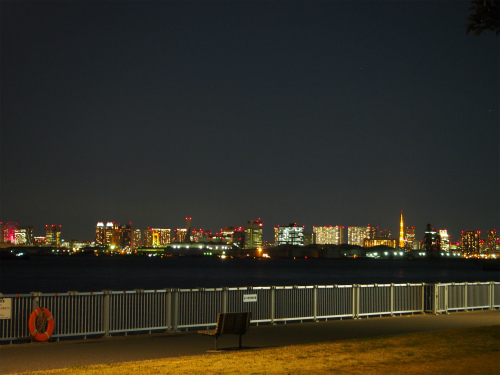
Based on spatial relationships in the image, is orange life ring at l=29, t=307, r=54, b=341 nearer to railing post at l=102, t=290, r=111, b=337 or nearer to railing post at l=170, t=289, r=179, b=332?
railing post at l=102, t=290, r=111, b=337

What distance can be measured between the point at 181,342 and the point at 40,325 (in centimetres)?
335

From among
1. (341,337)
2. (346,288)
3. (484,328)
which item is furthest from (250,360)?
(346,288)

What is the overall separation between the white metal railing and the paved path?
1.09 m

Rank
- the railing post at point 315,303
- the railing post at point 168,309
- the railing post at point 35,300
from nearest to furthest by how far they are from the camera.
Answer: the railing post at point 35,300 < the railing post at point 168,309 < the railing post at point 315,303

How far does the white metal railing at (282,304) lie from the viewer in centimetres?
2002

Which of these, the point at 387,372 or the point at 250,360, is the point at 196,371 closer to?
the point at 250,360

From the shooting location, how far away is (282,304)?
21.9 meters

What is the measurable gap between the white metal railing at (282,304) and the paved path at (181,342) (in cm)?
109

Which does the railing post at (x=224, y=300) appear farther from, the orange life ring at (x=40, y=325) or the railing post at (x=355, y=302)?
the orange life ring at (x=40, y=325)

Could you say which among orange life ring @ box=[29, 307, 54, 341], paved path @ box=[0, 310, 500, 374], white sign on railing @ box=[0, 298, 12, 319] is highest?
white sign on railing @ box=[0, 298, 12, 319]

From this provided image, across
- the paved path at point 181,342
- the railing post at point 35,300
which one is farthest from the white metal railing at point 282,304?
the railing post at point 35,300

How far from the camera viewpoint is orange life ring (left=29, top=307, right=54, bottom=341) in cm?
1678

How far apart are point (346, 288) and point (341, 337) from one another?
6742mm

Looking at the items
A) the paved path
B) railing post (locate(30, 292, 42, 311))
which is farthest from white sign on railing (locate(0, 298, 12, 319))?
the paved path
